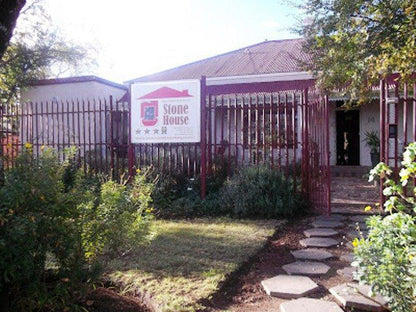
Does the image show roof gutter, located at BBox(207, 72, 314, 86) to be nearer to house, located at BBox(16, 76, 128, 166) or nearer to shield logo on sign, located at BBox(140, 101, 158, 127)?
house, located at BBox(16, 76, 128, 166)

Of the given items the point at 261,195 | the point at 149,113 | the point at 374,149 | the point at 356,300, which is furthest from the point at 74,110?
the point at 356,300

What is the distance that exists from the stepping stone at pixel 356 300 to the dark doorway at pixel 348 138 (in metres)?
12.7

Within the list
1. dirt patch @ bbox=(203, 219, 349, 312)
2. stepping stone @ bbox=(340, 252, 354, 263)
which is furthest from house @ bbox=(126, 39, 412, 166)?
stepping stone @ bbox=(340, 252, 354, 263)

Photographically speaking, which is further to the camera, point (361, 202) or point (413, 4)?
point (361, 202)

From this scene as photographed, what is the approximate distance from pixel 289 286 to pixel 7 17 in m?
3.26

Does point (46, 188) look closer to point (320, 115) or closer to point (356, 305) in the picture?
point (356, 305)

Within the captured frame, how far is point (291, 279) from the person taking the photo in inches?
158

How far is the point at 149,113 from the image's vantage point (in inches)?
344

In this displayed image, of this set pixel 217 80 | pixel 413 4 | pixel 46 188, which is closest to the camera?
pixel 46 188

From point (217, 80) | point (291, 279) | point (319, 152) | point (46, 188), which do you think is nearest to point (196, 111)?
point (319, 152)

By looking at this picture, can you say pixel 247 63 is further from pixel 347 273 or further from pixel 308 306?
pixel 308 306

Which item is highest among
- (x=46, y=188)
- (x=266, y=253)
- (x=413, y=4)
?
(x=413, y=4)

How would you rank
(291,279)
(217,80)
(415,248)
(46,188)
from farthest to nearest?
(217,80) < (291,279) < (46,188) < (415,248)

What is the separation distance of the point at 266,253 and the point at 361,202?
338 centimetres
